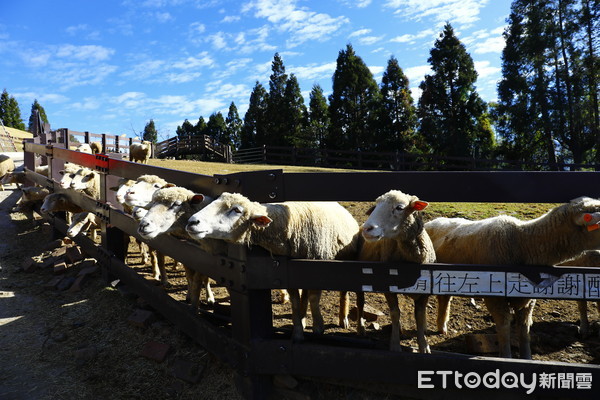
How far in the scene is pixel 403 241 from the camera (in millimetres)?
3334

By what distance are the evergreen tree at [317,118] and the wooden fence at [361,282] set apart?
33.0 meters

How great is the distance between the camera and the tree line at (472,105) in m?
24.0

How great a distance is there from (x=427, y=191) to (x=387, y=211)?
409 millimetres

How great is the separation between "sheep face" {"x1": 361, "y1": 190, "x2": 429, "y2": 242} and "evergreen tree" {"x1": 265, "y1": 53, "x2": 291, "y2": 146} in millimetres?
33105

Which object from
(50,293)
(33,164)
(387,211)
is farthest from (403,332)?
(33,164)

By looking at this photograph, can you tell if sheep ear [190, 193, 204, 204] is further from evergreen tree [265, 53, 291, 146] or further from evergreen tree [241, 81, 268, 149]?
evergreen tree [241, 81, 268, 149]

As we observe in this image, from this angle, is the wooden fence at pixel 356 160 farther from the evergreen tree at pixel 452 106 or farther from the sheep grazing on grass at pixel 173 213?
the sheep grazing on grass at pixel 173 213

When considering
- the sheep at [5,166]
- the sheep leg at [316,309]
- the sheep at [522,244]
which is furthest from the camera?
the sheep at [5,166]

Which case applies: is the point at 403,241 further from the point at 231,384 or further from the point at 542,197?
the point at 231,384

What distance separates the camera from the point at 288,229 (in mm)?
3365

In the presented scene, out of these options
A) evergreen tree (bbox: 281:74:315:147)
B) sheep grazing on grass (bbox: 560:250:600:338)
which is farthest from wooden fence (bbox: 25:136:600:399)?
evergreen tree (bbox: 281:74:315:147)

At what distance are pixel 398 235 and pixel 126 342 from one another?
9.82 ft

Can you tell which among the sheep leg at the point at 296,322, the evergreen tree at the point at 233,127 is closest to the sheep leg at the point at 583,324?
the sheep leg at the point at 296,322

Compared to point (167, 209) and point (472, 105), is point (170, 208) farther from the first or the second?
point (472, 105)
